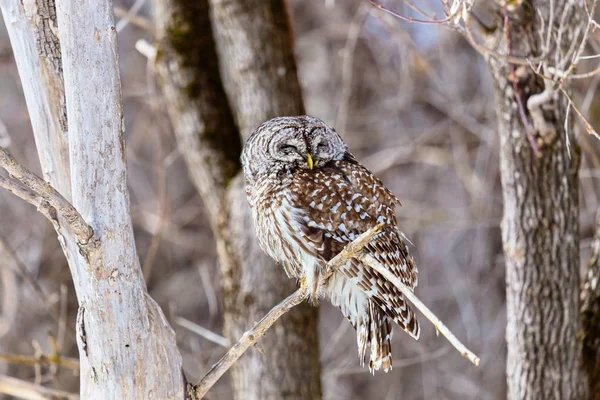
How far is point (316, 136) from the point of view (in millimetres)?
3312

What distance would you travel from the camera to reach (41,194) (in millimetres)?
2072

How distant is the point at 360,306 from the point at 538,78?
121cm

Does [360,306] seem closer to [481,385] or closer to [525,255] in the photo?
[525,255]

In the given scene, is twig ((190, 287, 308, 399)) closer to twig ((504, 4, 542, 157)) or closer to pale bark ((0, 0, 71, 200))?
pale bark ((0, 0, 71, 200))

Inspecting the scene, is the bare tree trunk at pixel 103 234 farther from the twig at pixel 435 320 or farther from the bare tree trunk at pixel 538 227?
the bare tree trunk at pixel 538 227

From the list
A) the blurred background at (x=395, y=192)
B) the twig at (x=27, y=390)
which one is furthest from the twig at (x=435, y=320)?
the blurred background at (x=395, y=192)

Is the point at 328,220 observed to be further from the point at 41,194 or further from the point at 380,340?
the point at 41,194

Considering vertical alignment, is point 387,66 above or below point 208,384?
above

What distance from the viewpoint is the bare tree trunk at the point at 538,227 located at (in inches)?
128

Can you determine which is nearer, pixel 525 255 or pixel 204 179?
pixel 525 255

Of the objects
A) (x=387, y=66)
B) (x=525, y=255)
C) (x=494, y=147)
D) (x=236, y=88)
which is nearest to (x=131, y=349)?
(x=525, y=255)

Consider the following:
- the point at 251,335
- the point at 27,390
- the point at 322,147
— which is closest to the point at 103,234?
the point at 251,335

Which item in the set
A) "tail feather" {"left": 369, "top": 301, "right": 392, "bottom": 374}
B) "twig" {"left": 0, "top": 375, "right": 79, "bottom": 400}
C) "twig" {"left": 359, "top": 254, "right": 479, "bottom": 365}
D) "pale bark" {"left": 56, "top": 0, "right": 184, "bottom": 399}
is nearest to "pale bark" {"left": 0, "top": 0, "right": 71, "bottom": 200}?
"pale bark" {"left": 56, "top": 0, "right": 184, "bottom": 399}

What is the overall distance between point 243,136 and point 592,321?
1.97 metres
